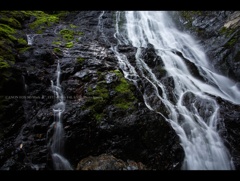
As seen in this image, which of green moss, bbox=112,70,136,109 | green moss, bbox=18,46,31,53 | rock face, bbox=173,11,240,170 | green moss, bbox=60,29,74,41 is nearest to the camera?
rock face, bbox=173,11,240,170

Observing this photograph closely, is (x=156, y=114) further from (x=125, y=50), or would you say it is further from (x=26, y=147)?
(x=125, y=50)

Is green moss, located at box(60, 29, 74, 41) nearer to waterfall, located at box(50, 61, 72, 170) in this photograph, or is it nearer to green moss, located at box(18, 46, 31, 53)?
green moss, located at box(18, 46, 31, 53)

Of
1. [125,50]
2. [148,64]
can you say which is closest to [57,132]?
[148,64]

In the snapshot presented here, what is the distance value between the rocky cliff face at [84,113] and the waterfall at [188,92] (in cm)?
37

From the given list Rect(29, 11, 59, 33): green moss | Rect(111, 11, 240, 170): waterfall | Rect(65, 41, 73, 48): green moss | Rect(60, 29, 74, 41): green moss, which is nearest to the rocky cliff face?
Rect(65, 41, 73, 48): green moss

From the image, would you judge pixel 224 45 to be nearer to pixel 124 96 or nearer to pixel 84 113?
pixel 124 96

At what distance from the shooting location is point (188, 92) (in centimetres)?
879

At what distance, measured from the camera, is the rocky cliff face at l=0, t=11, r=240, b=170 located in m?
6.25

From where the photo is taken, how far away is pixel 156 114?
283 inches

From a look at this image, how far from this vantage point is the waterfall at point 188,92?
6.60 m

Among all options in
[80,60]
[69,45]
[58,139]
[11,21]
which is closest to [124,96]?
[58,139]

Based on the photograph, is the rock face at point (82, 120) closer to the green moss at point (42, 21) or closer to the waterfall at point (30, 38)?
the waterfall at point (30, 38)

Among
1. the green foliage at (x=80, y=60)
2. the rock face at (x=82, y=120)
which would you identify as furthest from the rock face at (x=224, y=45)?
the green foliage at (x=80, y=60)

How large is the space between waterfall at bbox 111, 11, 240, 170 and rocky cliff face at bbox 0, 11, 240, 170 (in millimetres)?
368
